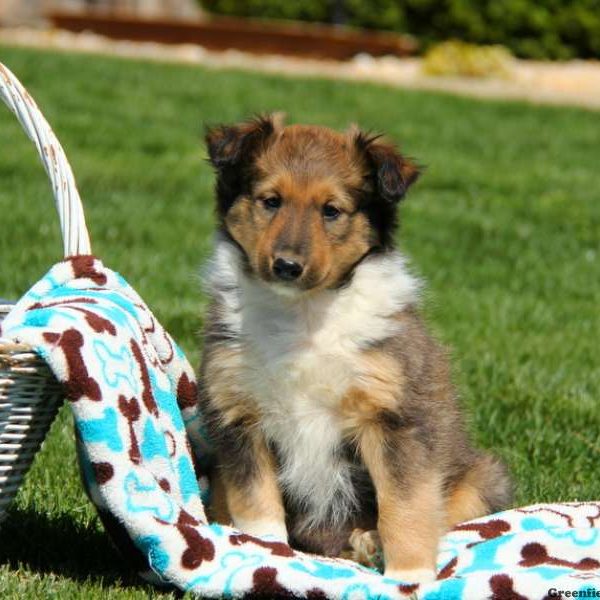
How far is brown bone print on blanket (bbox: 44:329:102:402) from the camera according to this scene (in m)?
3.79

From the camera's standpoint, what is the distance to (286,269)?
13.7 feet

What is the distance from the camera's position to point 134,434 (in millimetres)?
3990

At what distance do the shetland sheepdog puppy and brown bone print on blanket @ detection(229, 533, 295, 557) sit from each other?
0.15 metres

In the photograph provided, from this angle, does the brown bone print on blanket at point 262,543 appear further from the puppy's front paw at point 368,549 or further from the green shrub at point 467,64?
the green shrub at point 467,64

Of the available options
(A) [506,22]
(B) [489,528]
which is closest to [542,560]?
(B) [489,528]

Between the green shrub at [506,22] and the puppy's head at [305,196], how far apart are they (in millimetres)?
20446

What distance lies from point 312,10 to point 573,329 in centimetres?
2005

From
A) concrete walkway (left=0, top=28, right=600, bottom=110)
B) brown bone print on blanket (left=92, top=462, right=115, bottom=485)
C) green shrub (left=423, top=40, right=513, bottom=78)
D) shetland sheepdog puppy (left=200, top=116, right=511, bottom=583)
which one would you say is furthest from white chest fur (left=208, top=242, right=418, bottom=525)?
green shrub (left=423, top=40, right=513, bottom=78)

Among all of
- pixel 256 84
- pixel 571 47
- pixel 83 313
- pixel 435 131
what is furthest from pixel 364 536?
pixel 571 47

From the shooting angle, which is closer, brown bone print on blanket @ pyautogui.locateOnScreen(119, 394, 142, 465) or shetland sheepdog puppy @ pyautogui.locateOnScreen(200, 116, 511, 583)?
brown bone print on blanket @ pyautogui.locateOnScreen(119, 394, 142, 465)

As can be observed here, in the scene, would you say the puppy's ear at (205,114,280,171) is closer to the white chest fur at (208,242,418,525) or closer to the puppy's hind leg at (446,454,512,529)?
the white chest fur at (208,242,418,525)

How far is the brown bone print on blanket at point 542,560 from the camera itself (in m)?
4.28

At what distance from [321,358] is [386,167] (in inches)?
27.5

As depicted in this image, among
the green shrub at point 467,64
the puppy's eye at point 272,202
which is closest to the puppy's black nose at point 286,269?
the puppy's eye at point 272,202
